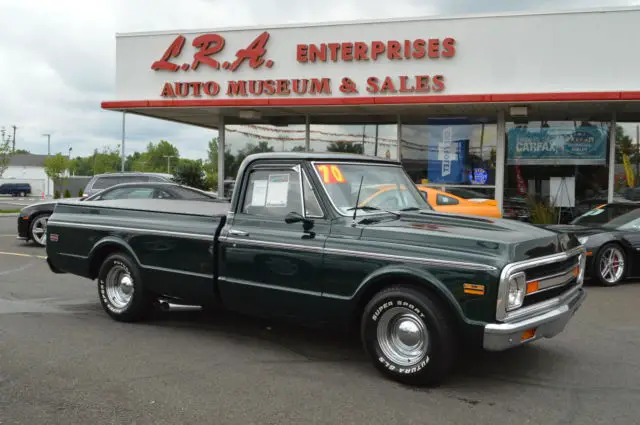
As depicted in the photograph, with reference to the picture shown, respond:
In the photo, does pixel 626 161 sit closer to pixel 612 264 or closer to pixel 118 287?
pixel 612 264

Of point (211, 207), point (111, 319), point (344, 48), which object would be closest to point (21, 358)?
point (111, 319)

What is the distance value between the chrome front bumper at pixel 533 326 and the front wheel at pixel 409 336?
12.7 inches

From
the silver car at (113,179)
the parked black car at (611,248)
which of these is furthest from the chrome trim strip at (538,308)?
the silver car at (113,179)

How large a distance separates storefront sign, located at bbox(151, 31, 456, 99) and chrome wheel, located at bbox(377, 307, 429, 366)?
410 inches

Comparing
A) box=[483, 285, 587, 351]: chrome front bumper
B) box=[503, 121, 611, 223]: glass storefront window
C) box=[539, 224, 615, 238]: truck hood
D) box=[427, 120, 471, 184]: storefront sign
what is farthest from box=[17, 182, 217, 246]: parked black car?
box=[483, 285, 587, 351]: chrome front bumper

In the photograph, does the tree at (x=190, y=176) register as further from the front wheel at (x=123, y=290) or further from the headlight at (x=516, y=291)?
the headlight at (x=516, y=291)

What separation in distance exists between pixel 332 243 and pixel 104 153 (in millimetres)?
97449

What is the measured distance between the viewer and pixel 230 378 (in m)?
4.70

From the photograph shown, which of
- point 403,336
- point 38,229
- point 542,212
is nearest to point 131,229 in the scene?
point 403,336

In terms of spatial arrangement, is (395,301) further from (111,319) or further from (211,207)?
(111,319)

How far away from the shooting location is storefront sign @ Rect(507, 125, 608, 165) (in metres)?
15.0

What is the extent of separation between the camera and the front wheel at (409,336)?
4332mm

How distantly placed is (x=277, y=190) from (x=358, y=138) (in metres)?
11.2

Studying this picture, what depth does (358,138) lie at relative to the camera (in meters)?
16.5
